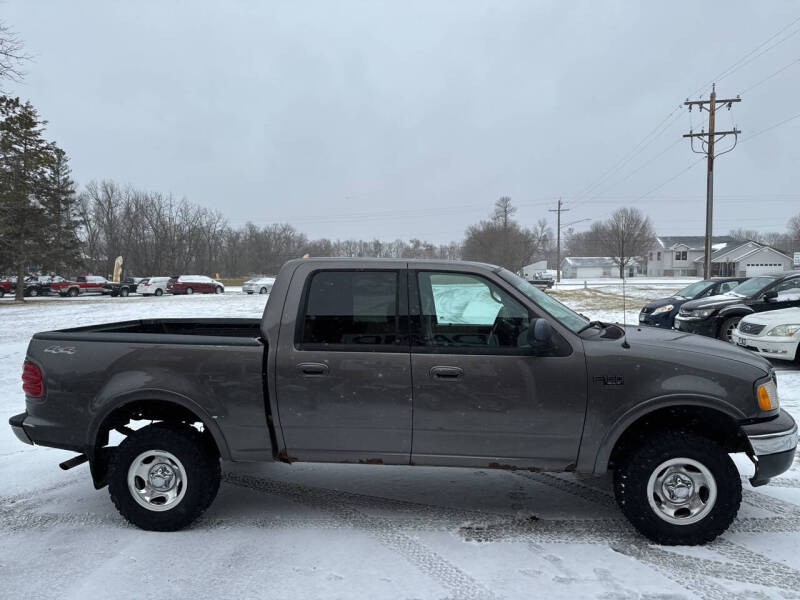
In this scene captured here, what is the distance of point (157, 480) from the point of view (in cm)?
385

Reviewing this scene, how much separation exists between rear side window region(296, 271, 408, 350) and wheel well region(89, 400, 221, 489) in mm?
1048

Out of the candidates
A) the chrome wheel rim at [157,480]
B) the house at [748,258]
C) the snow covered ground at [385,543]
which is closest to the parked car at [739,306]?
the snow covered ground at [385,543]

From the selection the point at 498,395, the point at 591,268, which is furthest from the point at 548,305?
the point at 591,268

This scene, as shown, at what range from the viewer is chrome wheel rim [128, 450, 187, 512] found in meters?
3.81

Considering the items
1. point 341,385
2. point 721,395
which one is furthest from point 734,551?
point 341,385

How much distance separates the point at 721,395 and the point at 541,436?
3.80ft

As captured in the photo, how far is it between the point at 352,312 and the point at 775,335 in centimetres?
835

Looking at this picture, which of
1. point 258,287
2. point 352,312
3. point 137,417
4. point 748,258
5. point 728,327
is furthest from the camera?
point 748,258

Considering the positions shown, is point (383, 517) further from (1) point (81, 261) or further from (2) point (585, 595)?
(1) point (81, 261)

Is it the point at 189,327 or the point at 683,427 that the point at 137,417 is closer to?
the point at 189,327

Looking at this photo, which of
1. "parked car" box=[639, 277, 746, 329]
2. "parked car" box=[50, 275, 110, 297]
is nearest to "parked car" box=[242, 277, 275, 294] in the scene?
"parked car" box=[50, 275, 110, 297]

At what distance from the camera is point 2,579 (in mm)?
3193

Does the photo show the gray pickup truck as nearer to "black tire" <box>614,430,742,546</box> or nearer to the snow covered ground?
"black tire" <box>614,430,742,546</box>

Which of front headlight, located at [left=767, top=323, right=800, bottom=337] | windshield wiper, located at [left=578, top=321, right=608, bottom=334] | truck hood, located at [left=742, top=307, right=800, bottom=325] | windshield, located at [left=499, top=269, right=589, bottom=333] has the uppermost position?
windshield, located at [left=499, top=269, right=589, bottom=333]
